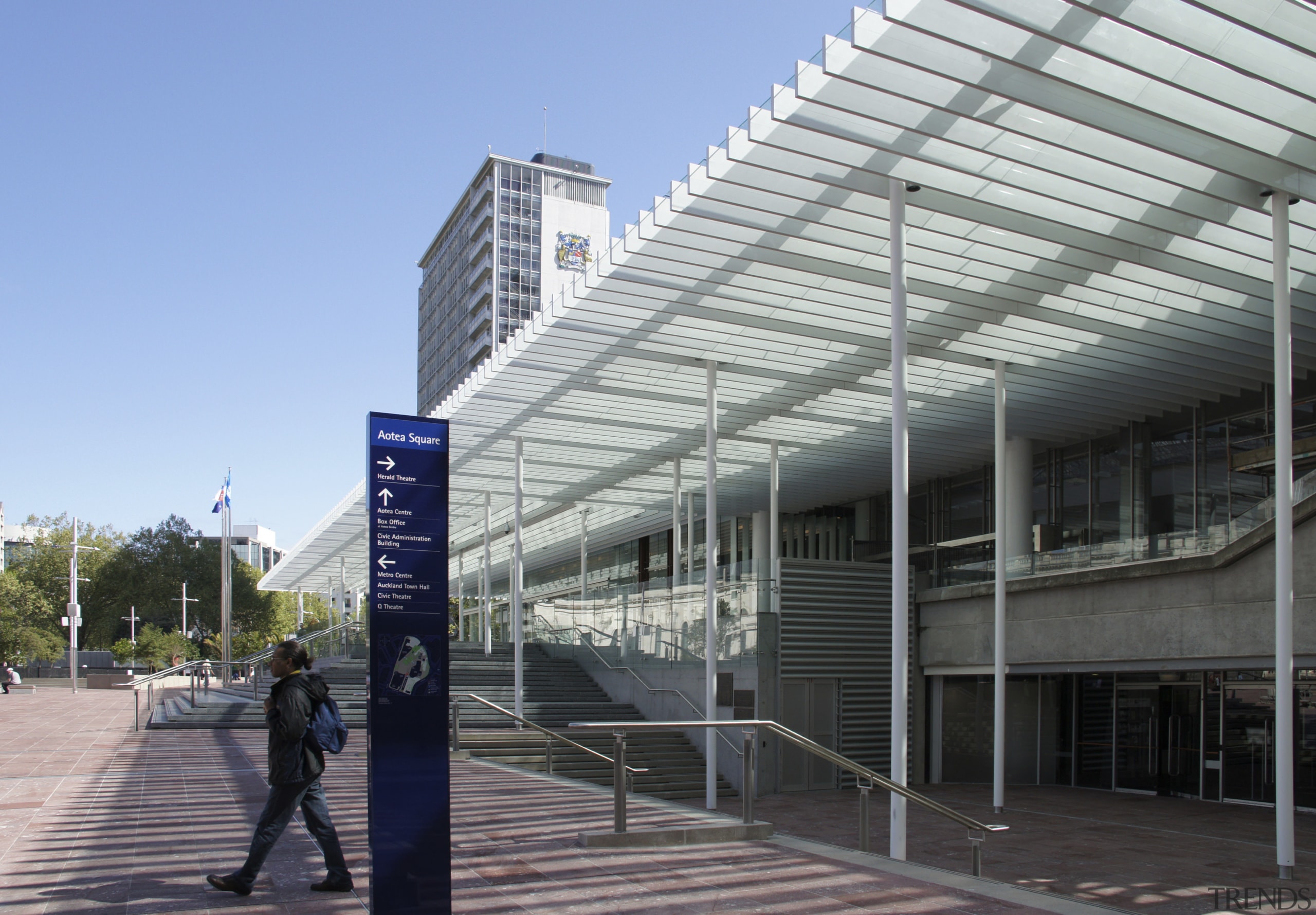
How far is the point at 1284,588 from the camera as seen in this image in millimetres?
10906

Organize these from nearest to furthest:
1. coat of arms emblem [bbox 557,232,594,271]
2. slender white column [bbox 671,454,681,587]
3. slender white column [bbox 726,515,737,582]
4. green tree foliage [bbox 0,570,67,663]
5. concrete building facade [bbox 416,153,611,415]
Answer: slender white column [bbox 671,454,681,587] → slender white column [bbox 726,515,737,582] → green tree foliage [bbox 0,570,67,663] → concrete building facade [bbox 416,153,611,415] → coat of arms emblem [bbox 557,232,594,271]

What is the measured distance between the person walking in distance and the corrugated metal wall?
592 inches

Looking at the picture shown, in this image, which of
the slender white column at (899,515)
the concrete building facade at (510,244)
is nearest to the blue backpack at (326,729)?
the slender white column at (899,515)

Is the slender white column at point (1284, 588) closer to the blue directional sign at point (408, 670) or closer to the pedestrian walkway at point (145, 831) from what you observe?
the blue directional sign at point (408, 670)

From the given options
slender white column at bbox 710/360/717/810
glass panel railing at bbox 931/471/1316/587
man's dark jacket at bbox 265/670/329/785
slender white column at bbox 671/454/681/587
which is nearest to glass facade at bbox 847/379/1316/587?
glass panel railing at bbox 931/471/1316/587

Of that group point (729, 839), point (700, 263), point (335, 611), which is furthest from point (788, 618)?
point (335, 611)

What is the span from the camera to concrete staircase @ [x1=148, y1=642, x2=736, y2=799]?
781 inches

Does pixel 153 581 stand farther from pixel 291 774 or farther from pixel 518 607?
pixel 291 774

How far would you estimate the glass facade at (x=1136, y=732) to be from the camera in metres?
18.8

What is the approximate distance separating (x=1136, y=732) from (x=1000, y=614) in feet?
18.7

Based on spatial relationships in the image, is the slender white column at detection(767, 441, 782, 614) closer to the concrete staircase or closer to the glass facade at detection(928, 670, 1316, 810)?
the concrete staircase

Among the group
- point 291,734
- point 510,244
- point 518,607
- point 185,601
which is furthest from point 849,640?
point 510,244

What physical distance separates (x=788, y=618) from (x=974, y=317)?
7.30 metres

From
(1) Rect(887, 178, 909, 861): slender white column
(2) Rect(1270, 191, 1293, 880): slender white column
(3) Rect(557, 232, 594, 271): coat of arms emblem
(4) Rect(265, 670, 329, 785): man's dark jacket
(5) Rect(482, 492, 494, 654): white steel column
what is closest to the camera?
(4) Rect(265, 670, 329, 785): man's dark jacket
